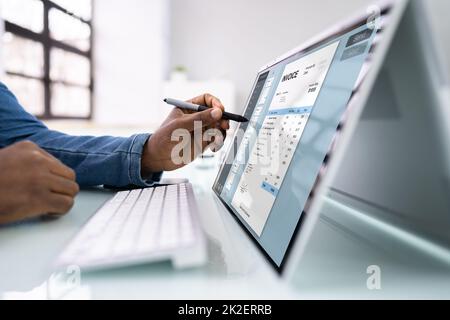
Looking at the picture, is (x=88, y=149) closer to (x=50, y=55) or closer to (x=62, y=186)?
(x=62, y=186)

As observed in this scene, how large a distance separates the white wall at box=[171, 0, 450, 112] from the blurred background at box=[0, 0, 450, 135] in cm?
1

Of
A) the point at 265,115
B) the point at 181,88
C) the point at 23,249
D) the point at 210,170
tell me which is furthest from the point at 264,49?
the point at 23,249

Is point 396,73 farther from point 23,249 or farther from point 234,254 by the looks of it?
point 23,249

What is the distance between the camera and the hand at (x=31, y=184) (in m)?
0.35

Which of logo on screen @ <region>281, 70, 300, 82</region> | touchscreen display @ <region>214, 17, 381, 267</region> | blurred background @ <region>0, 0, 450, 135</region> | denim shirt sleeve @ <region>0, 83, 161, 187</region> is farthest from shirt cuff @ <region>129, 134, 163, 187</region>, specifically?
blurred background @ <region>0, 0, 450, 135</region>

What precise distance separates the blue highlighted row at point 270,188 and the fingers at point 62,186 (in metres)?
0.22

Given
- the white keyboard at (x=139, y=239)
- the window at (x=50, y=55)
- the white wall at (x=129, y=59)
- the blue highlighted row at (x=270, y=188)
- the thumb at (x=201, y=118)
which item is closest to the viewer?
the white keyboard at (x=139, y=239)

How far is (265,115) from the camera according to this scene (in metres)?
0.50

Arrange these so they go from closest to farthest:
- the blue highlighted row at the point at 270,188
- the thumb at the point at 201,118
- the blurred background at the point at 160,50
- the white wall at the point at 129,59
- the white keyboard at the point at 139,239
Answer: the white keyboard at the point at 139,239 < the blue highlighted row at the point at 270,188 < the thumb at the point at 201,118 < the blurred background at the point at 160,50 < the white wall at the point at 129,59

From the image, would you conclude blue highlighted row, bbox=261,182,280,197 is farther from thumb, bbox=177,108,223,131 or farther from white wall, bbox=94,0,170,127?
white wall, bbox=94,0,170,127

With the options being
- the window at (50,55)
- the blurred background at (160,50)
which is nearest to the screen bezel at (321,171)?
the window at (50,55)

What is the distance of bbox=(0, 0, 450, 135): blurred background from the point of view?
371cm

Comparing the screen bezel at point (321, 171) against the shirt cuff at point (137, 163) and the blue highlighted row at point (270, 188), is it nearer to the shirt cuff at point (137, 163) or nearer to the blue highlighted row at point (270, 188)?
the blue highlighted row at point (270, 188)
